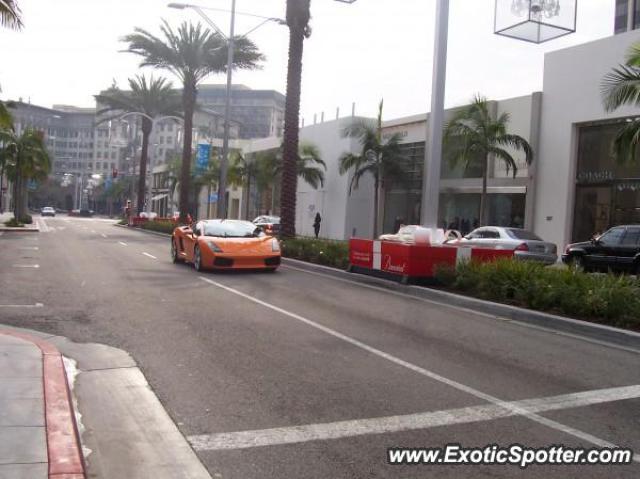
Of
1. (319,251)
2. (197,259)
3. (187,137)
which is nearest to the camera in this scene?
(197,259)

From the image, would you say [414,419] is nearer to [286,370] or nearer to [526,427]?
[526,427]

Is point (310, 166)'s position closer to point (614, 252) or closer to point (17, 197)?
point (17, 197)

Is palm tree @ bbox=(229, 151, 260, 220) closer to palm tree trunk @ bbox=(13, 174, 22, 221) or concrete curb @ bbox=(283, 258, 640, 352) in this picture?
palm tree trunk @ bbox=(13, 174, 22, 221)

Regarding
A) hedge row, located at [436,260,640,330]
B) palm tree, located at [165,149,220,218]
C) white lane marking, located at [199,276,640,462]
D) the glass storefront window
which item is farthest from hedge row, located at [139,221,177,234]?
white lane marking, located at [199,276,640,462]

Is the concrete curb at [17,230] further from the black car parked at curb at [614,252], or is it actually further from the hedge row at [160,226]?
the black car parked at curb at [614,252]

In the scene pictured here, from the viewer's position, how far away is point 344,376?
20.5 ft

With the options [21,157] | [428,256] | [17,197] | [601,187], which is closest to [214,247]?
[428,256]

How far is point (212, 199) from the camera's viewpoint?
63625 millimetres

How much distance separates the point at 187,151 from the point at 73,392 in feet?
106

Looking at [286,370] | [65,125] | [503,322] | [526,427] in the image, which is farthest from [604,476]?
[65,125]

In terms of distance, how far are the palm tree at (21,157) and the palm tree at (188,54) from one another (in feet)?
40.5

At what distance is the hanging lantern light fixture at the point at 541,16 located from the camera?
42.6ft

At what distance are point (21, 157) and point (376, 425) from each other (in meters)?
44.3

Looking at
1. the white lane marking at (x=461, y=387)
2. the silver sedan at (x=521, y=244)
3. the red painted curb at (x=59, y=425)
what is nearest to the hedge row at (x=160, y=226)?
the silver sedan at (x=521, y=244)
